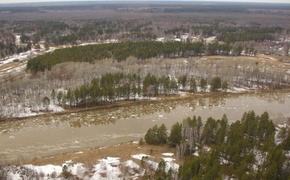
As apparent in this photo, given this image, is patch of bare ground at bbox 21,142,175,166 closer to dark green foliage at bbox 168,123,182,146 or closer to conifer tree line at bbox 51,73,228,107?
dark green foliage at bbox 168,123,182,146

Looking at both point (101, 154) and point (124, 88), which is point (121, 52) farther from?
point (101, 154)

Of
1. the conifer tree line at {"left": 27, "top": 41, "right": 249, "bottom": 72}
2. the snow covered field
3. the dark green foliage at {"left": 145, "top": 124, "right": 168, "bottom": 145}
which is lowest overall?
the snow covered field

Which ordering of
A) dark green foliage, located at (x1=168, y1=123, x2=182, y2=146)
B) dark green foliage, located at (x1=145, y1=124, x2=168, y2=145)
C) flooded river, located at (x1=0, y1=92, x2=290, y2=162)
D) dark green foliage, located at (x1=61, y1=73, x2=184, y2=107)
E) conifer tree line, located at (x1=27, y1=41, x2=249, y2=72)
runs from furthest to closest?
conifer tree line, located at (x1=27, y1=41, x2=249, y2=72) → dark green foliage, located at (x1=61, y1=73, x2=184, y2=107) → flooded river, located at (x1=0, y1=92, x2=290, y2=162) → dark green foliage, located at (x1=145, y1=124, x2=168, y2=145) → dark green foliage, located at (x1=168, y1=123, x2=182, y2=146)

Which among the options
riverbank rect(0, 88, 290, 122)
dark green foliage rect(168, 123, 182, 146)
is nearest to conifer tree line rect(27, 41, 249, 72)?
riverbank rect(0, 88, 290, 122)

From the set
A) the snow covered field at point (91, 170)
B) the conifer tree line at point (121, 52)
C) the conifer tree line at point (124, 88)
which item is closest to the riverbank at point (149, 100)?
the conifer tree line at point (124, 88)

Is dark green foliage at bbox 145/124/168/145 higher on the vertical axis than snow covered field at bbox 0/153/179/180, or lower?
higher

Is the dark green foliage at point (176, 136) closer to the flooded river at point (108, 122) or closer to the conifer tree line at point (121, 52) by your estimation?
the flooded river at point (108, 122)

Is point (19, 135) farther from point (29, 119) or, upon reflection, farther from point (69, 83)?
point (69, 83)
